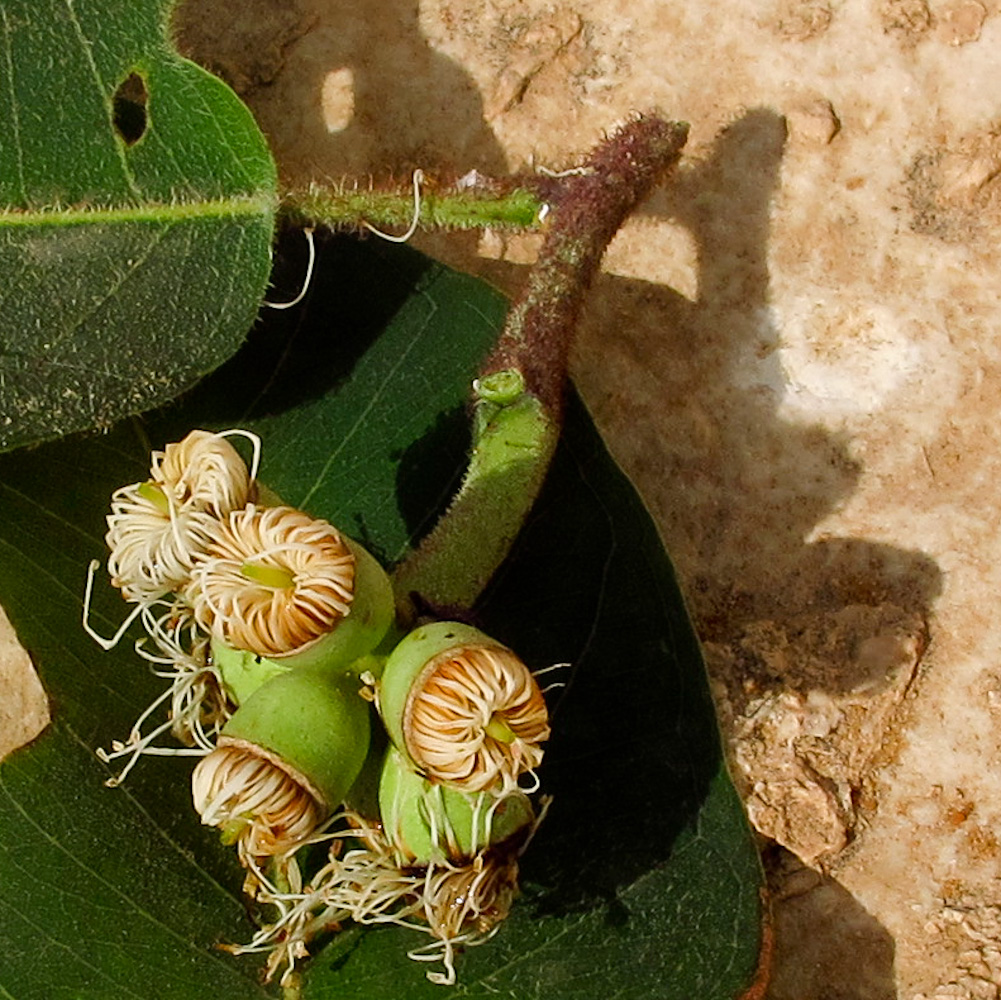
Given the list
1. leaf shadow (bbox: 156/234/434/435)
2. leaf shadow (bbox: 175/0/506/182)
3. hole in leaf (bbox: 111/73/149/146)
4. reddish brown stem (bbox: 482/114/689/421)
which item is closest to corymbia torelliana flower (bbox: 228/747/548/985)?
reddish brown stem (bbox: 482/114/689/421)

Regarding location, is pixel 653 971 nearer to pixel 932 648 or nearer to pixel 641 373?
pixel 932 648

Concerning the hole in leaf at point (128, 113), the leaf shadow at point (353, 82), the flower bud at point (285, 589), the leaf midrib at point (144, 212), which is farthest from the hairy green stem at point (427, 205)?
the flower bud at point (285, 589)

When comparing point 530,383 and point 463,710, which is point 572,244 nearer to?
point 530,383

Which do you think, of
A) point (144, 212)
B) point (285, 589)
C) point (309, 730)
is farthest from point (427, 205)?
point (309, 730)

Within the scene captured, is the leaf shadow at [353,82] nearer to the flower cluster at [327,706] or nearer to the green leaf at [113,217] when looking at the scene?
the green leaf at [113,217]

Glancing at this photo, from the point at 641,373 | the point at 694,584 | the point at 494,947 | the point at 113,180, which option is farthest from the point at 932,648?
the point at 113,180

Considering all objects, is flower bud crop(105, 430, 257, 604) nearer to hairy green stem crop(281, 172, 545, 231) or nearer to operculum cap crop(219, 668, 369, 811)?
operculum cap crop(219, 668, 369, 811)
